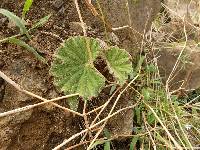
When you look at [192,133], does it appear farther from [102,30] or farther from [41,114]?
[41,114]

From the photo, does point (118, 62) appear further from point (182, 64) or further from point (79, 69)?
point (182, 64)

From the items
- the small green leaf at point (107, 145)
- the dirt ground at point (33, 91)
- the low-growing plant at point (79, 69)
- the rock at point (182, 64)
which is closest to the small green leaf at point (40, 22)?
the dirt ground at point (33, 91)

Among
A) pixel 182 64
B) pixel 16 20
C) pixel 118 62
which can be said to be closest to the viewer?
pixel 16 20

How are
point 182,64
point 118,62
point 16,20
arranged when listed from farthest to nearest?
point 182,64 → point 118,62 → point 16,20

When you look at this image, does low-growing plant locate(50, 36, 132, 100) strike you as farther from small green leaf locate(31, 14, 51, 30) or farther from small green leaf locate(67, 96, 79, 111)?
small green leaf locate(31, 14, 51, 30)

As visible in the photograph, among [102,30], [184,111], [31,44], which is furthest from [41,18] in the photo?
[184,111]

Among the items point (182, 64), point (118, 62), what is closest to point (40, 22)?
point (118, 62)

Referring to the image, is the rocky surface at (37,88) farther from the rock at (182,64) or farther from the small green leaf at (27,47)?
the rock at (182,64)
